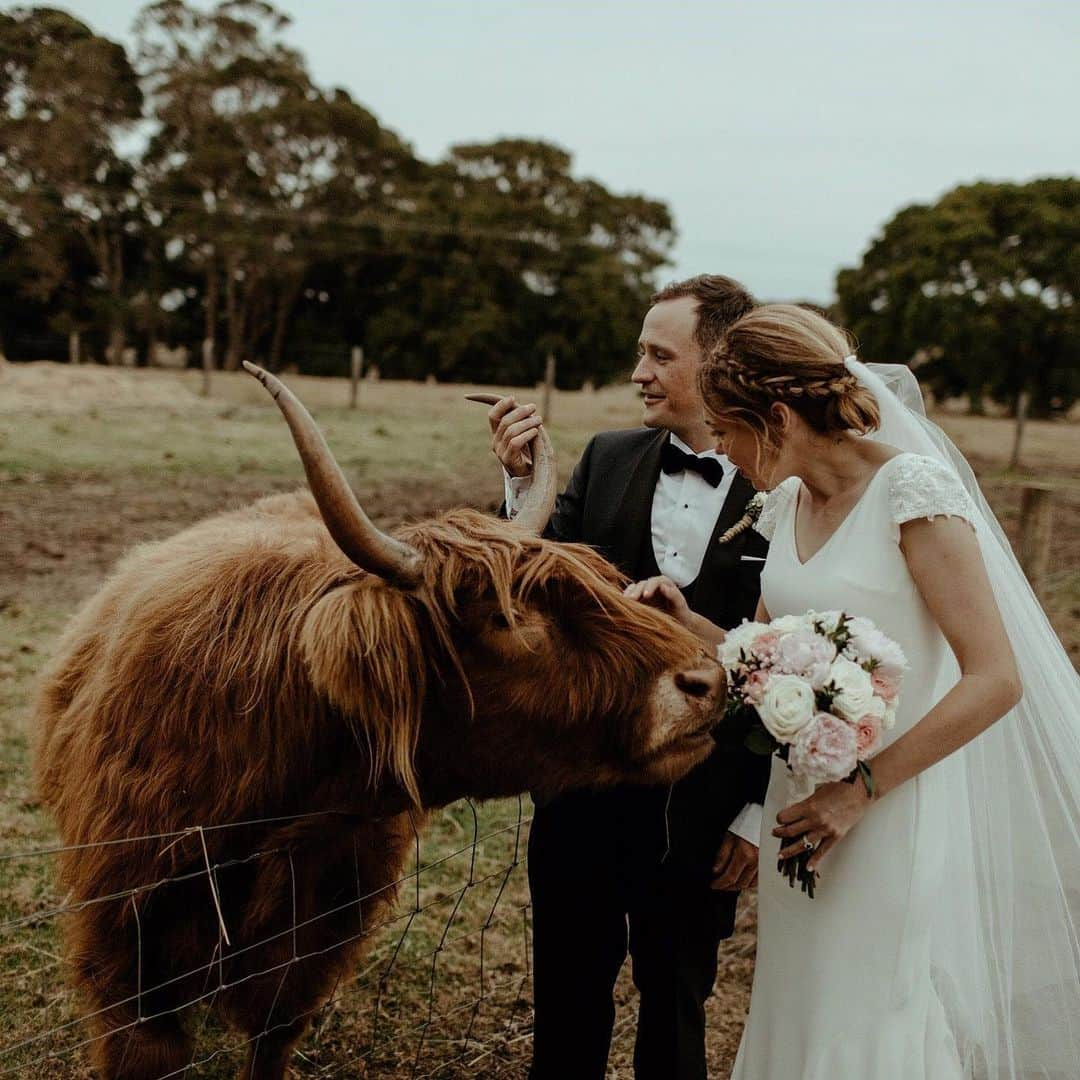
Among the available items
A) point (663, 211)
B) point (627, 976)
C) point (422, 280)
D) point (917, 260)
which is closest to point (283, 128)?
point (422, 280)

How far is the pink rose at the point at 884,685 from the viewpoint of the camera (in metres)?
2.19

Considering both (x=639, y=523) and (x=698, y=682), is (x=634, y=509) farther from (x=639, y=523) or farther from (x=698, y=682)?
(x=698, y=682)

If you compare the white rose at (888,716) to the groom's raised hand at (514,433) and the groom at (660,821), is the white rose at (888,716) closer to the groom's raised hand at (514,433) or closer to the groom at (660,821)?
the groom at (660,821)

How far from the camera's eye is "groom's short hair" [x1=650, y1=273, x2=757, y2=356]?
9.80ft

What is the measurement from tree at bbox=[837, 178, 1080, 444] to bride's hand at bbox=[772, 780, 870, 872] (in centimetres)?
2970

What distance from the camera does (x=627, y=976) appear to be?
13.7 ft

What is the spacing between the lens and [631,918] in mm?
3064

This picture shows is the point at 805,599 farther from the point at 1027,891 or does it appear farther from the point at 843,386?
the point at 1027,891

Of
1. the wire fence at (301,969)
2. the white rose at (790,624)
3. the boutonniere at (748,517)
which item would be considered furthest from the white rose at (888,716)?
the wire fence at (301,969)

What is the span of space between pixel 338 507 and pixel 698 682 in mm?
909

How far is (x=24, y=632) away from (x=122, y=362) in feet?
104

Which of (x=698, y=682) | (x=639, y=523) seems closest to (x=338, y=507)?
(x=698, y=682)

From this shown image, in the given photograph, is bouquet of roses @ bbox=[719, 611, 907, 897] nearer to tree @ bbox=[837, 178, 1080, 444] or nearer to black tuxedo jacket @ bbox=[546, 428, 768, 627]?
black tuxedo jacket @ bbox=[546, 428, 768, 627]

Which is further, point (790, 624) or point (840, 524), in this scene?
point (840, 524)
